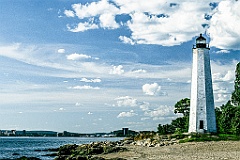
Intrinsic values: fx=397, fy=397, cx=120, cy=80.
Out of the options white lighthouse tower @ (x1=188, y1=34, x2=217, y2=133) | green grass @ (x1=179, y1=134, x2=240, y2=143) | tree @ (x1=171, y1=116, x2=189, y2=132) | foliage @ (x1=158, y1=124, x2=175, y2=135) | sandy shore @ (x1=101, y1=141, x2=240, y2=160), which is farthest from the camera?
foliage @ (x1=158, y1=124, x2=175, y2=135)

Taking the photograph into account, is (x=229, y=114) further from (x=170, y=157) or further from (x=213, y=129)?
(x=170, y=157)

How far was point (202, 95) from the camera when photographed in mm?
45469

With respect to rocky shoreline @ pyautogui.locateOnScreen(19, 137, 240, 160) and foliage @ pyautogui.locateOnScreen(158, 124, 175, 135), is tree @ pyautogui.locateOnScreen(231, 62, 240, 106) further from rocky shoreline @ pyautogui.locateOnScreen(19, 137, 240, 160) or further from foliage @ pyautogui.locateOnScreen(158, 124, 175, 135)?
foliage @ pyautogui.locateOnScreen(158, 124, 175, 135)

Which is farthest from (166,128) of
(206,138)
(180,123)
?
(206,138)

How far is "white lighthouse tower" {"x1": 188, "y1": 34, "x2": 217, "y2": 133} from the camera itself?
45375 millimetres

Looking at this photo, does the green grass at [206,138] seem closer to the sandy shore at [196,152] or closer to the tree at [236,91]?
the sandy shore at [196,152]

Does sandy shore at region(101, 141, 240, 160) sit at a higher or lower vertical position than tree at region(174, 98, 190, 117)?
lower

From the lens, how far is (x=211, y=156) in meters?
29.3

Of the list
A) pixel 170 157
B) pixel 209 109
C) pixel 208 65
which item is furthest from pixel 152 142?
pixel 170 157

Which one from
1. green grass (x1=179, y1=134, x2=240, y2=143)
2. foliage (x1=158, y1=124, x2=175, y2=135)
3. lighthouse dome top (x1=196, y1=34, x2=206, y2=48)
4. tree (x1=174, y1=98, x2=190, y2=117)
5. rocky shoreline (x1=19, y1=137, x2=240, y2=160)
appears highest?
lighthouse dome top (x1=196, y1=34, x2=206, y2=48)

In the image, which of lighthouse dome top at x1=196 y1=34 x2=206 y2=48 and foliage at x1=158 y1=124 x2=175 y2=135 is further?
foliage at x1=158 y1=124 x2=175 y2=135

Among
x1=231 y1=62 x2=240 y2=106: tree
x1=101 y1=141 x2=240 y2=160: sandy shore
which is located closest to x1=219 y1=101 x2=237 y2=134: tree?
x1=231 y1=62 x2=240 y2=106: tree

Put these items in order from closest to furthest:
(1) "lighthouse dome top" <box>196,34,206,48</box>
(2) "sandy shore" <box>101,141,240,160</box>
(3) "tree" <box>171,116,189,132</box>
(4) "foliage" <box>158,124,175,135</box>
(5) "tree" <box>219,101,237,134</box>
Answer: (2) "sandy shore" <box>101,141,240,160</box>, (1) "lighthouse dome top" <box>196,34,206,48</box>, (5) "tree" <box>219,101,237,134</box>, (3) "tree" <box>171,116,189,132</box>, (4) "foliage" <box>158,124,175,135</box>

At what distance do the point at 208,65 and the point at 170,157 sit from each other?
1882cm
